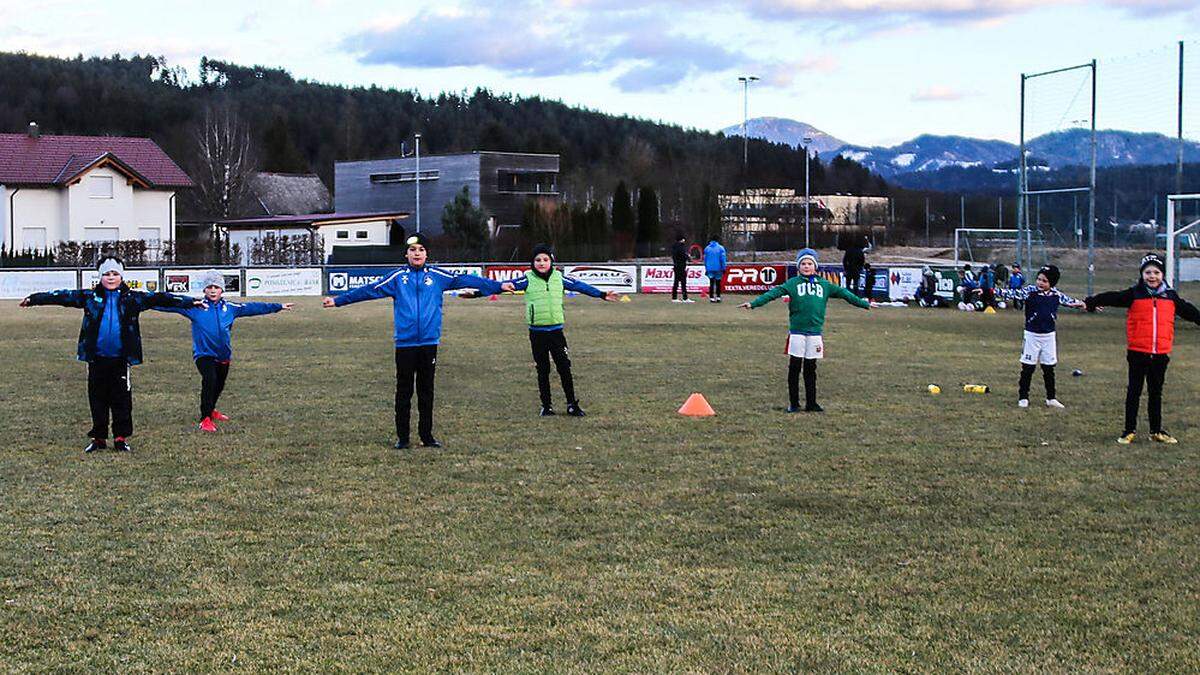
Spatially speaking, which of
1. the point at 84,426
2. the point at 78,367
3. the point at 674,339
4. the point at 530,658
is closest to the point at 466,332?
the point at 674,339

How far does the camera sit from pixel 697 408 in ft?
47.9

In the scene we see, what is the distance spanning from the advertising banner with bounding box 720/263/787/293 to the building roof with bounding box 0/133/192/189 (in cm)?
3502

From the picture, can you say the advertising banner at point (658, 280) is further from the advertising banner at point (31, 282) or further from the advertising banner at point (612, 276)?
the advertising banner at point (31, 282)

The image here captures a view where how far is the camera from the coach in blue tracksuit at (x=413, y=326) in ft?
40.4

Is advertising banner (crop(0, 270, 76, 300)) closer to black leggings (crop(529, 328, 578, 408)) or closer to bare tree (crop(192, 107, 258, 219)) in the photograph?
black leggings (crop(529, 328, 578, 408))

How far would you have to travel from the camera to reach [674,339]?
25375mm

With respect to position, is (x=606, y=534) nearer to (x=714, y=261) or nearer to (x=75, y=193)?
(x=714, y=261)

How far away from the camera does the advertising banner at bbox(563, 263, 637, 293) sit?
45062mm

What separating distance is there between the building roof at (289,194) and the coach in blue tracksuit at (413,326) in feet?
305

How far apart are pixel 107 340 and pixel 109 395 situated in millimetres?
529

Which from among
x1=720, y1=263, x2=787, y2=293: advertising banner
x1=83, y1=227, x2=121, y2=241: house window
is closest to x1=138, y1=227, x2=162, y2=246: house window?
x1=83, y1=227, x2=121, y2=241: house window

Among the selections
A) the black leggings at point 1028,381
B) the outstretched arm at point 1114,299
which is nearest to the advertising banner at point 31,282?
the black leggings at point 1028,381

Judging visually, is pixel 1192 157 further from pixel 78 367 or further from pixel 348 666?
pixel 348 666

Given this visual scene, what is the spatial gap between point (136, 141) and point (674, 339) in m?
55.0
